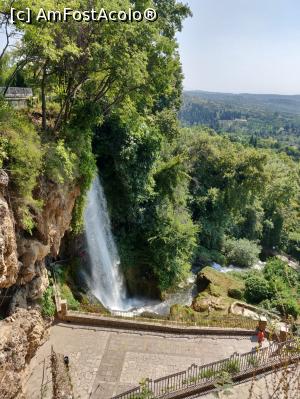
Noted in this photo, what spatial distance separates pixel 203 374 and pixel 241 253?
72.9 feet

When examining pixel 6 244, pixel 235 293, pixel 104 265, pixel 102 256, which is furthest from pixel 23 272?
pixel 235 293

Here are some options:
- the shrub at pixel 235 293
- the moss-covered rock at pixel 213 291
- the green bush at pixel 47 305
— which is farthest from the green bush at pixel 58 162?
the shrub at pixel 235 293

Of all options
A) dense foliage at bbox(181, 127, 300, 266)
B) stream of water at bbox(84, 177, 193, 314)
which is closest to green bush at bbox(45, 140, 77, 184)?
stream of water at bbox(84, 177, 193, 314)

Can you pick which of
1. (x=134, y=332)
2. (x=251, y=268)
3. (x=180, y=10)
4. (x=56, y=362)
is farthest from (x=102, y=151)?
(x=251, y=268)

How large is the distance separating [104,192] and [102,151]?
2615 mm

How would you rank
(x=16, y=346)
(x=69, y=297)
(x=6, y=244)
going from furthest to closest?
(x=69, y=297) → (x=16, y=346) → (x=6, y=244)

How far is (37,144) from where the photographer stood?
44.7ft

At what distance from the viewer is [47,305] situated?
51.7 feet

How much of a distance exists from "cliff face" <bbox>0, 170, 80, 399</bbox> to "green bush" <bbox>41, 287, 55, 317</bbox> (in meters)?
0.42

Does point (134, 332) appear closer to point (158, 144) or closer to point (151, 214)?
point (151, 214)

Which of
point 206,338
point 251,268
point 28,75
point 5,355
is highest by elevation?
point 28,75

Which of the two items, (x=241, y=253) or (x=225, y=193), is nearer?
(x=241, y=253)

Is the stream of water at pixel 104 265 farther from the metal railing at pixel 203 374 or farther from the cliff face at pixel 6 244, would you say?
the cliff face at pixel 6 244

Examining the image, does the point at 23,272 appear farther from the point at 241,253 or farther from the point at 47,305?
the point at 241,253
